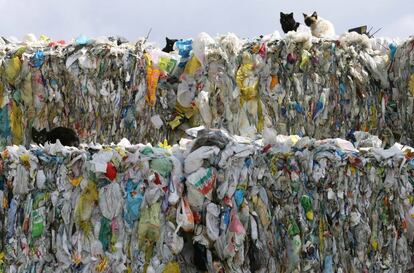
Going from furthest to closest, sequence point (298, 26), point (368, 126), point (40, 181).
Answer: point (298, 26)
point (368, 126)
point (40, 181)

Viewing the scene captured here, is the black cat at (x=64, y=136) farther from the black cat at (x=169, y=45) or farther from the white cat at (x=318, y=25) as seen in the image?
the white cat at (x=318, y=25)

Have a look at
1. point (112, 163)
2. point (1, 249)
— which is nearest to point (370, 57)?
point (112, 163)

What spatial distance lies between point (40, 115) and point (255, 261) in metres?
2.66

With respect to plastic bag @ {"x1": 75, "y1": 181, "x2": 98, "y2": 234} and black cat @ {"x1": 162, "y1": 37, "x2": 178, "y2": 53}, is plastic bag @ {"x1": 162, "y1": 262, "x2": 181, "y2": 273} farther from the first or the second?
black cat @ {"x1": 162, "y1": 37, "x2": 178, "y2": 53}

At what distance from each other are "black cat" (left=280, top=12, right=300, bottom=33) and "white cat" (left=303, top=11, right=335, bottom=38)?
0.48 ft

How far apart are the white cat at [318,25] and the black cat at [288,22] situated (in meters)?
0.15

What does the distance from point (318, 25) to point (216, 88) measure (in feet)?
4.72

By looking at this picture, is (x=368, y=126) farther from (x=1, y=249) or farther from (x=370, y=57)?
(x=1, y=249)

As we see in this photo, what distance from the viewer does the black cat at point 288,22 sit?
25.6 feet

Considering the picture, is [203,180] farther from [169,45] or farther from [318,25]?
[318,25]

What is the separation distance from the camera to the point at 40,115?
7.13m

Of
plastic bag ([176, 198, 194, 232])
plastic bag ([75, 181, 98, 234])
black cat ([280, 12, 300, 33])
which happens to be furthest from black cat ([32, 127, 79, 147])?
black cat ([280, 12, 300, 33])

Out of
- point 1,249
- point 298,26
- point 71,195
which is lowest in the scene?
point 1,249

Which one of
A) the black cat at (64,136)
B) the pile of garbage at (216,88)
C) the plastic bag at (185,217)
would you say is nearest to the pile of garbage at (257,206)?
the plastic bag at (185,217)
